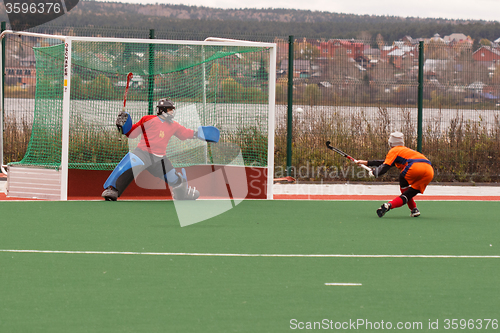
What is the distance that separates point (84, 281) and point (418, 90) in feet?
30.2

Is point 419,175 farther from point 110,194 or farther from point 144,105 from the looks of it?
point 144,105

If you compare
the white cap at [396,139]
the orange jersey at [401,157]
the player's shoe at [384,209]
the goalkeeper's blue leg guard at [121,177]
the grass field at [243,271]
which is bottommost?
the grass field at [243,271]

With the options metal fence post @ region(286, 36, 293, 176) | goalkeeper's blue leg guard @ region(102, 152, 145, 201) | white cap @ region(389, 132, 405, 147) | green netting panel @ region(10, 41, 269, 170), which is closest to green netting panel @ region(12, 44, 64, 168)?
green netting panel @ region(10, 41, 269, 170)

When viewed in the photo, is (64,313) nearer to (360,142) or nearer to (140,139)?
(140,139)

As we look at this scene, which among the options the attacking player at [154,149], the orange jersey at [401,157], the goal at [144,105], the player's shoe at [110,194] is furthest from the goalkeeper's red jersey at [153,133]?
the orange jersey at [401,157]

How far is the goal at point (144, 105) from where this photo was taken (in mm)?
10320

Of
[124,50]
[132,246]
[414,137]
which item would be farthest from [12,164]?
[414,137]

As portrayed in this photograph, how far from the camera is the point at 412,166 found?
28.2 ft

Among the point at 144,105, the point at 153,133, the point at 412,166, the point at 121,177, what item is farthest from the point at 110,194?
the point at 412,166

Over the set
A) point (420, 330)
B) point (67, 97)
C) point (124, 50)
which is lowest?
A: point (420, 330)

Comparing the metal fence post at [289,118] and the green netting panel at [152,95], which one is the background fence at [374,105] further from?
the green netting panel at [152,95]

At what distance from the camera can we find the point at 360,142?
1312cm

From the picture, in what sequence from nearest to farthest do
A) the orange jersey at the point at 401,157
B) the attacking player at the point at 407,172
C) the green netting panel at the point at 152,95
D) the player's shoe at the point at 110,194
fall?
the attacking player at the point at 407,172
the orange jersey at the point at 401,157
the player's shoe at the point at 110,194
the green netting panel at the point at 152,95

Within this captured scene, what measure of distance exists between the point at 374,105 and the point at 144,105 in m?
4.59
